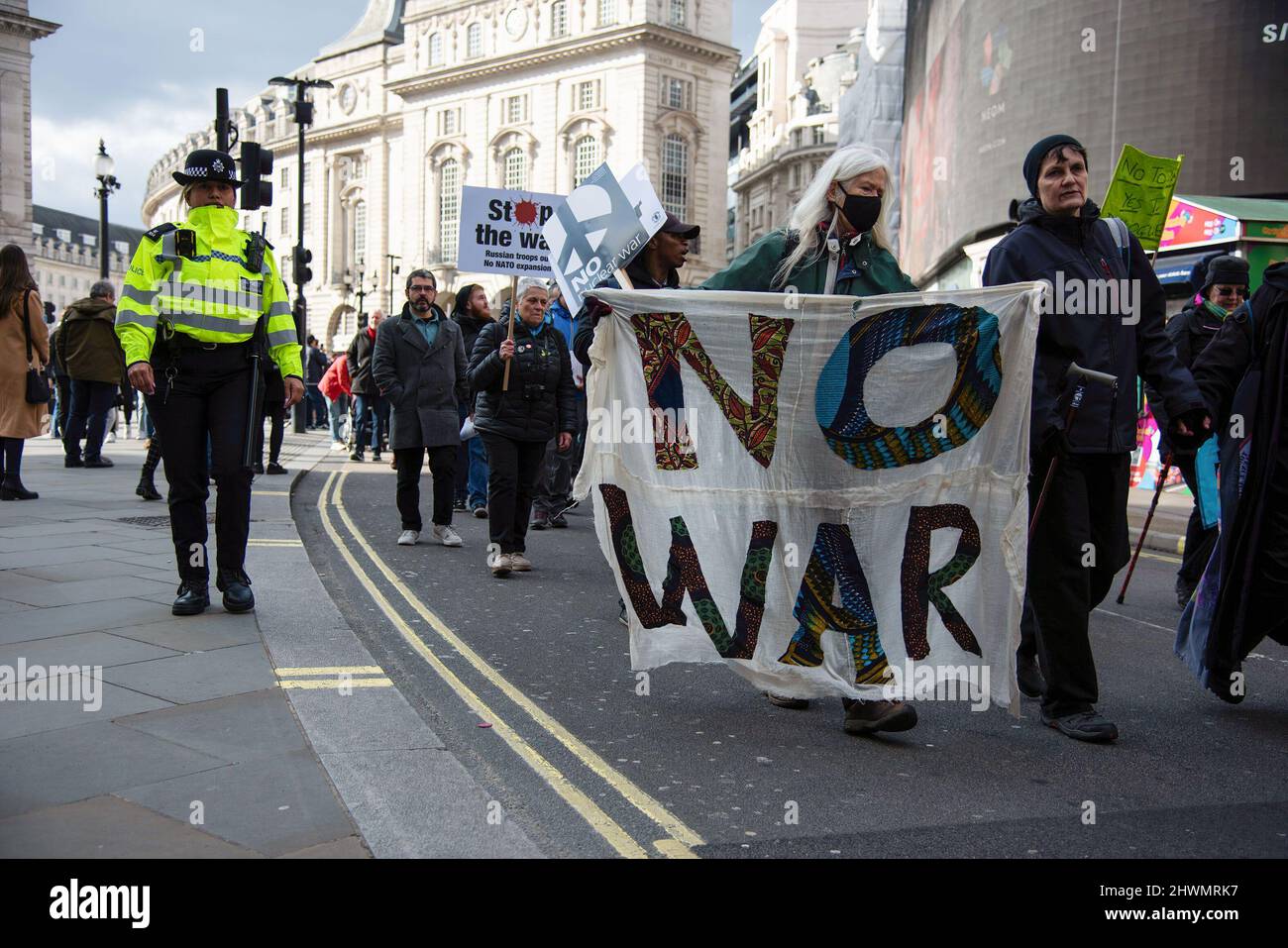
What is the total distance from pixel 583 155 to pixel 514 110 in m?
6.39

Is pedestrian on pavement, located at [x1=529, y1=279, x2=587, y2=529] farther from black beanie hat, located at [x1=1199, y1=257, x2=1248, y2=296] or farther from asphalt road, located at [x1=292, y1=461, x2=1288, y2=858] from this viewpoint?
black beanie hat, located at [x1=1199, y1=257, x2=1248, y2=296]

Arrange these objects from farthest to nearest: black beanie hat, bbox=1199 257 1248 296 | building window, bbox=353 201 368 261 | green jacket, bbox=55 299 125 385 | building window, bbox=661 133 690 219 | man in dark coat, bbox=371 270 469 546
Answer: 1. building window, bbox=353 201 368 261
2. building window, bbox=661 133 690 219
3. green jacket, bbox=55 299 125 385
4. man in dark coat, bbox=371 270 469 546
5. black beanie hat, bbox=1199 257 1248 296

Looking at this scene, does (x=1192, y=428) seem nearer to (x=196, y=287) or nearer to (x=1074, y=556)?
(x=1074, y=556)

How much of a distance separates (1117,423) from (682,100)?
7156 centimetres

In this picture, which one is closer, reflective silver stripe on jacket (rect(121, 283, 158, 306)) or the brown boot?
the brown boot

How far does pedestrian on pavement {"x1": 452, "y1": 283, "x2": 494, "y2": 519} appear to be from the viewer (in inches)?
432

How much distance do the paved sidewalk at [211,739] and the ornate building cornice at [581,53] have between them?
225 feet

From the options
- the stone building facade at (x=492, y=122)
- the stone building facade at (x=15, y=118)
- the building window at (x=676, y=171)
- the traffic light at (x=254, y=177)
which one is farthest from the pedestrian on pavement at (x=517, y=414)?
the building window at (x=676, y=171)

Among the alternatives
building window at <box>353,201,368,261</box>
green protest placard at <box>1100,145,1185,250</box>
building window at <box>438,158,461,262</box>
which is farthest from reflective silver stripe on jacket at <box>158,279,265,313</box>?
building window at <box>353,201,368,261</box>

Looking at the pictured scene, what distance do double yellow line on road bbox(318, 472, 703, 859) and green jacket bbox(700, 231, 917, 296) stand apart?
1872mm

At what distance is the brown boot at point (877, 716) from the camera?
431 cm

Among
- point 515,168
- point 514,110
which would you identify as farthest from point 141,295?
point 514,110

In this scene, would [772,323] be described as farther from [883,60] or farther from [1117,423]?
[883,60]
